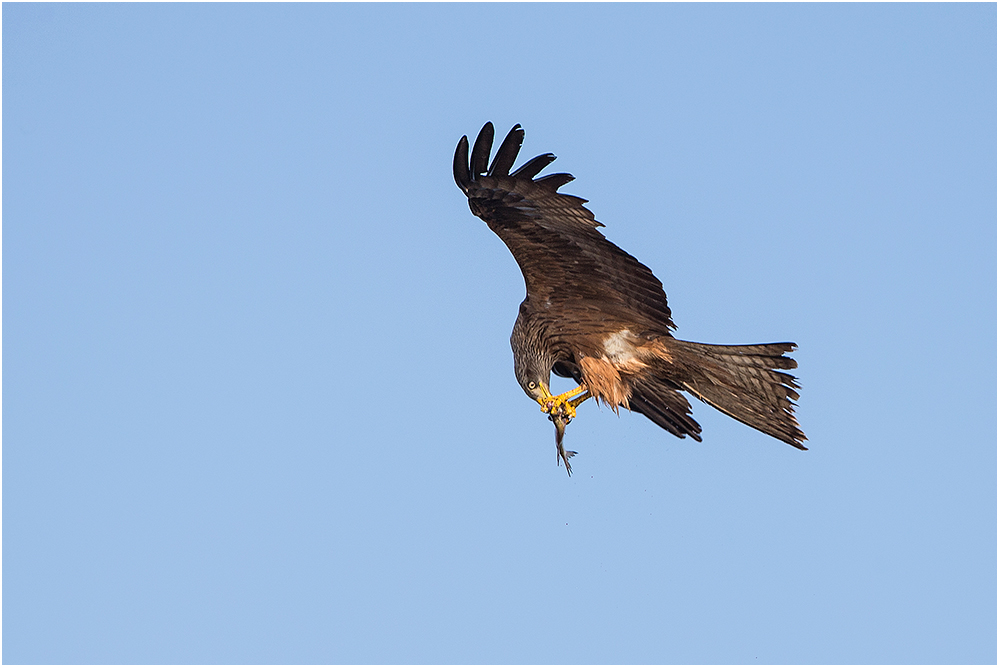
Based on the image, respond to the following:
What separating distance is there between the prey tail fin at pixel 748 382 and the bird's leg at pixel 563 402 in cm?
75

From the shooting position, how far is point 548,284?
493 inches

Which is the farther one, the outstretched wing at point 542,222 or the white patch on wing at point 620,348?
the white patch on wing at point 620,348

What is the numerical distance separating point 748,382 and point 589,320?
3.93 feet

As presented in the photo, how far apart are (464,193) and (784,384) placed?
259 cm

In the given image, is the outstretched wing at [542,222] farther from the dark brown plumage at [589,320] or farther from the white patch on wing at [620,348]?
the white patch on wing at [620,348]

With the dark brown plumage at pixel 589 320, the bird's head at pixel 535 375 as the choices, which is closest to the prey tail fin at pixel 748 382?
the dark brown plumage at pixel 589 320

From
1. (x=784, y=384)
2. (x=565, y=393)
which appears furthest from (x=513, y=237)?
(x=784, y=384)

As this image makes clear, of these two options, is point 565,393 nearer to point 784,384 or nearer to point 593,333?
point 593,333

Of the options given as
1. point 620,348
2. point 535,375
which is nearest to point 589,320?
point 620,348

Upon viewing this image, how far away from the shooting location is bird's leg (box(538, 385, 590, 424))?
41.6 feet

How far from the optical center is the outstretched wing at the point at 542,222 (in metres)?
12.0

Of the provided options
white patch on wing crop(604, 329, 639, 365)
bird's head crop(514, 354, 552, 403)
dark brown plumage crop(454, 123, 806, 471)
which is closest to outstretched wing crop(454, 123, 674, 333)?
dark brown plumage crop(454, 123, 806, 471)

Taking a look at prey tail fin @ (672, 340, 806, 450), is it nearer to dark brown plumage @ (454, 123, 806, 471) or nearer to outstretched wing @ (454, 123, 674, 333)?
dark brown plumage @ (454, 123, 806, 471)

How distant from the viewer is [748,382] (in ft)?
41.0
